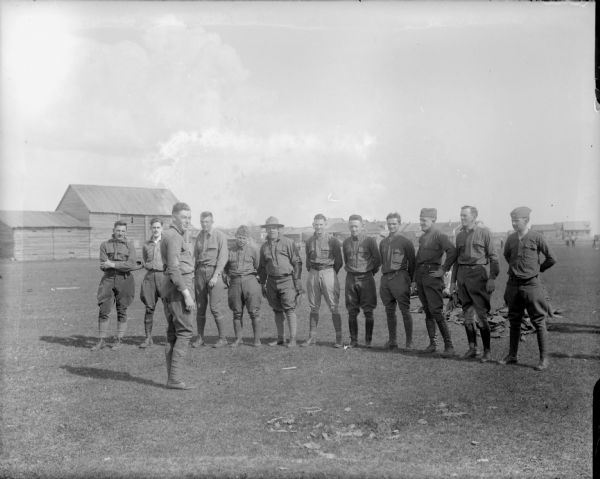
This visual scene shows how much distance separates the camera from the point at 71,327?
464 inches

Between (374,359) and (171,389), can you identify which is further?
(374,359)

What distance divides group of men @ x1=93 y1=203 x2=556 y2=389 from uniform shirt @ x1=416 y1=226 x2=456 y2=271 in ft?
0.06

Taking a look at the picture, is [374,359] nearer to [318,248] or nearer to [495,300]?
[318,248]

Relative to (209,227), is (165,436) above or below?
below

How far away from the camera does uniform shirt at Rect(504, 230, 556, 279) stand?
7691 mm

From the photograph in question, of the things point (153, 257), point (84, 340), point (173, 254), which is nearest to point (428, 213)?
point (173, 254)

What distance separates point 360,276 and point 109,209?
4222 centimetres

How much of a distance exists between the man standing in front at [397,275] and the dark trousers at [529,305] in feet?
6.00

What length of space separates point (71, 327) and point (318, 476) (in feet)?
30.1

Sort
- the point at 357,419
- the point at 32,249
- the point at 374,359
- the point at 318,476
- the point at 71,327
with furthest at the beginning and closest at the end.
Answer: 1. the point at 32,249
2. the point at 71,327
3. the point at 374,359
4. the point at 357,419
5. the point at 318,476

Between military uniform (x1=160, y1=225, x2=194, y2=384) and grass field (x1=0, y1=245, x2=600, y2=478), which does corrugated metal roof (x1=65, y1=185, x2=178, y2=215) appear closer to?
grass field (x1=0, y1=245, x2=600, y2=478)

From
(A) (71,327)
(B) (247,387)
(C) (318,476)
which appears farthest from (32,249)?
(C) (318,476)

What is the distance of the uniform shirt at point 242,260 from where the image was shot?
9.92 m

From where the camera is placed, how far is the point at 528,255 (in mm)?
7711
